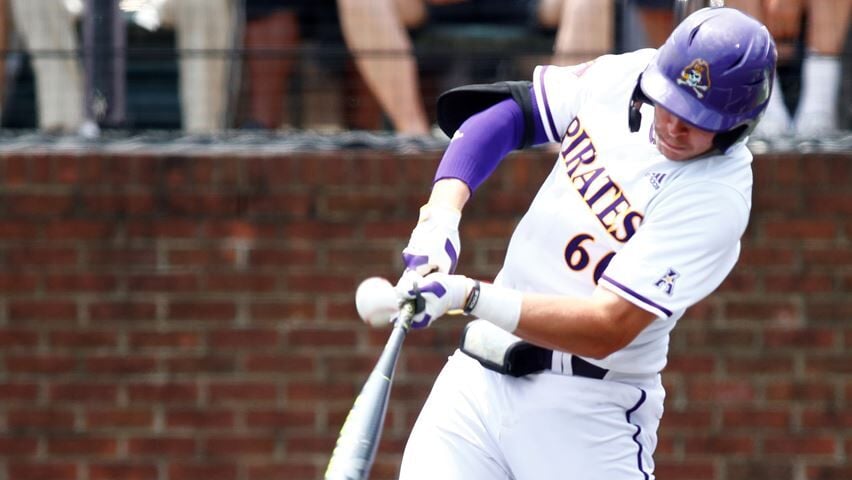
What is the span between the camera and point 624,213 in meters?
3.56

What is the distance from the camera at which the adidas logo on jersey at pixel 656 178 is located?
352cm

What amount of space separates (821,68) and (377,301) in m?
3.18

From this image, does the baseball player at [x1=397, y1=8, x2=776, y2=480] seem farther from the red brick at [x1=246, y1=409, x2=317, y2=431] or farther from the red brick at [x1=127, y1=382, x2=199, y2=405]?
the red brick at [x1=127, y1=382, x2=199, y2=405]

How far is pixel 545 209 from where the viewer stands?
3.65 meters

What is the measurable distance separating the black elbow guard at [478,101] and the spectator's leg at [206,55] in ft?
7.24

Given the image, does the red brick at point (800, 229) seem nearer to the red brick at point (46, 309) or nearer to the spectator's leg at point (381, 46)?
the spectator's leg at point (381, 46)

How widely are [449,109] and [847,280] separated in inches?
85.4

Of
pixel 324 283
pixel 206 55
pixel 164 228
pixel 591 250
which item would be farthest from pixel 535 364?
pixel 206 55

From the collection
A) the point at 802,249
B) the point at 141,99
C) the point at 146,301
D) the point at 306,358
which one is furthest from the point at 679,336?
the point at 141,99

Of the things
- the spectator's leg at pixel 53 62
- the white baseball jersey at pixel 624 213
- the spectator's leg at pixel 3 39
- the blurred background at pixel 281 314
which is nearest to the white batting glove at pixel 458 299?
the white baseball jersey at pixel 624 213

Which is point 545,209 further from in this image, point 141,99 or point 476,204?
point 141,99

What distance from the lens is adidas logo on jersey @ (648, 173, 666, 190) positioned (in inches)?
139

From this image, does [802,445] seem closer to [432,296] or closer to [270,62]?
[270,62]

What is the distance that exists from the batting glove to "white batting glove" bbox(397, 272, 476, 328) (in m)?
0.10
